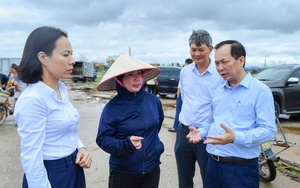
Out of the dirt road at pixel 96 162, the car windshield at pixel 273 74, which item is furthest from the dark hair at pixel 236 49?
the car windshield at pixel 273 74

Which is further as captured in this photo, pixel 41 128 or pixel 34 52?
pixel 34 52

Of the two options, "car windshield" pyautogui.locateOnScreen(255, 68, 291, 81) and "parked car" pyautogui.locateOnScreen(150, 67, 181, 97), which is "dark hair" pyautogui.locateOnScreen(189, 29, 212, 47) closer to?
"car windshield" pyautogui.locateOnScreen(255, 68, 291, 81)

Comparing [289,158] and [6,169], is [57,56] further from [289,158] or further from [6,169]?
[289,158]

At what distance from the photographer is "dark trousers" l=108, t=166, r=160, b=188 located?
230 centimetres

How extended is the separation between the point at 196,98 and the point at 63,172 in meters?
1.64

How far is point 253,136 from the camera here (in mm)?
2086

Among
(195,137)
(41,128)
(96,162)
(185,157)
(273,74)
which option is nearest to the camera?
(41,128)

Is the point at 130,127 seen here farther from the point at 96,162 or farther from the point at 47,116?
the point at 96,162

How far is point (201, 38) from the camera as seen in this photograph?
9.50 feet

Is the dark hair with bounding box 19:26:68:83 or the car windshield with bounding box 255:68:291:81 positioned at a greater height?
the dark hair with bounding box 19:26:68:83

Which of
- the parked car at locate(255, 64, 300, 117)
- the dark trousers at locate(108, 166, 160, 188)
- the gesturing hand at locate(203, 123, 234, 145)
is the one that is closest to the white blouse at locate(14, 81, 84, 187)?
the dark trousers at locate(108, 166, 160, 188)

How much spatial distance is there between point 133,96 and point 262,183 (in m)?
2.78

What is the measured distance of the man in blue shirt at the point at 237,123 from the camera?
83.2 inches

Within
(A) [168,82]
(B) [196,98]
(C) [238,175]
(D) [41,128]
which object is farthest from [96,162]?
(A) [168,82]
